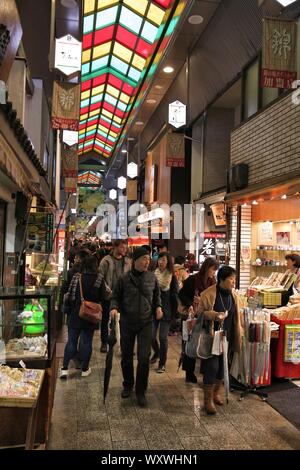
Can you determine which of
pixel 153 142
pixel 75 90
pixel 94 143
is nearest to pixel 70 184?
pixel 153 142

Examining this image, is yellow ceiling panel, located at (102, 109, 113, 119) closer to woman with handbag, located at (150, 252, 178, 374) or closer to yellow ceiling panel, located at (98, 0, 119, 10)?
yellow ceiling panel, located at (98, 0, 119, 10)

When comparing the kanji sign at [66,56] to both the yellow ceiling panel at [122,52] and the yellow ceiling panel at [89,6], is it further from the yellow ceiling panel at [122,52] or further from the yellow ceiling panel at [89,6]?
the yellow ceiling panel at [122,52]

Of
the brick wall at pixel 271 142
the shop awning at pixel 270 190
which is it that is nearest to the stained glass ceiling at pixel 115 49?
the brick wall at pixel 271 142

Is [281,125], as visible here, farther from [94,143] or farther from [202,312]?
[94,143]

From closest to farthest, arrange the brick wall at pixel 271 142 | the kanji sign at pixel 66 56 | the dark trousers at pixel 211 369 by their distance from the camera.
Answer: the dark trousers at pixel 211 369 < the brick wall at pixel 271 142 < the kanji sign at pixel 66 56

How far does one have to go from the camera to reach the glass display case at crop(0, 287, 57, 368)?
3.75 meters

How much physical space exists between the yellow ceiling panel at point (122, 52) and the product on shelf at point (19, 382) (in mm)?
15865

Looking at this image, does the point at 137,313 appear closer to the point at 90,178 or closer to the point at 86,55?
the point at 86,55

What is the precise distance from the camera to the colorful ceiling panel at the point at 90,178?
52.1 m

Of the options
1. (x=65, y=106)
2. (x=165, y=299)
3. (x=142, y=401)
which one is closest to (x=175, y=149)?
(x=65, y=106)

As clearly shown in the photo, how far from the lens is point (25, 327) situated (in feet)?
13.4

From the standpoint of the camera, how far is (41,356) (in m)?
3.83

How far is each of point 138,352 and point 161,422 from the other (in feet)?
2.98

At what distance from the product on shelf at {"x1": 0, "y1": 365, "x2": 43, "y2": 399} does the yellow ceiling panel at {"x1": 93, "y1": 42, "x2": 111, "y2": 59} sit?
51.7ft
